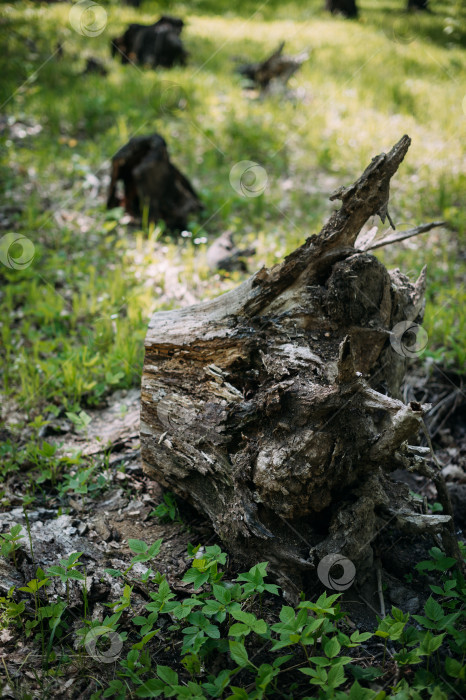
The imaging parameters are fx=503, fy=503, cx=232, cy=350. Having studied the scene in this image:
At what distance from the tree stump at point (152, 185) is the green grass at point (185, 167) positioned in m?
0.26

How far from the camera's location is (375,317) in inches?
103

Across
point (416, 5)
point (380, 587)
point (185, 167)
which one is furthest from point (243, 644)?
point (416, 5)

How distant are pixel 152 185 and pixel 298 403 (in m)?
4.29

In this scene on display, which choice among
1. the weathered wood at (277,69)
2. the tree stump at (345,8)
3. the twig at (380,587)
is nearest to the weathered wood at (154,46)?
the weathered wood at (277,69)

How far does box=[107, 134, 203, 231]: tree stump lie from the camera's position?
572 centimetres

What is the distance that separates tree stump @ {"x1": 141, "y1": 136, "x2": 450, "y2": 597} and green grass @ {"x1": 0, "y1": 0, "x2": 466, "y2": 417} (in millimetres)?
1185

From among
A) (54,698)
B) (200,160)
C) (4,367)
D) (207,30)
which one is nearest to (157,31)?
(207,30)

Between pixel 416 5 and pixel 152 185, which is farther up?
pixel 416 5

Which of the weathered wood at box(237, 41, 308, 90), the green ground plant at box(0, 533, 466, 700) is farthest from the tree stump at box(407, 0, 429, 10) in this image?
the green ground plant at box(0, 533, 466, 700)

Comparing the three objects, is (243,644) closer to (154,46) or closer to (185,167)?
(185,167)

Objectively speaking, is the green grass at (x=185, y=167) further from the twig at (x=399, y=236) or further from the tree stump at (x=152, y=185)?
the twig at (x=399, y=236)

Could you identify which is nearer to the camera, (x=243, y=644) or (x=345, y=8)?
(x=243, y=644)

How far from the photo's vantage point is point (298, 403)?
7.30 feet

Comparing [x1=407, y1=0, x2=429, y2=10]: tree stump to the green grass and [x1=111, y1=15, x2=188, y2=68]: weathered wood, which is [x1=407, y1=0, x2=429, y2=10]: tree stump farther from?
[x1=111, y1=15, x2=188, y2=68]: weathered wood
